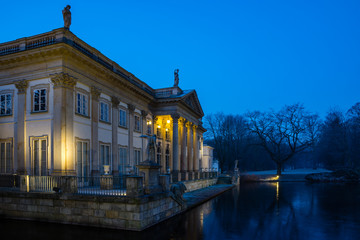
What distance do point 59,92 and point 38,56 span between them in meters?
2.62

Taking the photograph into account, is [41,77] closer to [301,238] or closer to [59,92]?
[59,92]

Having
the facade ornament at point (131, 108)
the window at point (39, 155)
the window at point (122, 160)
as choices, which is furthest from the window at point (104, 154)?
the facade ornament at point (131, 108)

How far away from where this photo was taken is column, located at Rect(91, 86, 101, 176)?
18.0 m

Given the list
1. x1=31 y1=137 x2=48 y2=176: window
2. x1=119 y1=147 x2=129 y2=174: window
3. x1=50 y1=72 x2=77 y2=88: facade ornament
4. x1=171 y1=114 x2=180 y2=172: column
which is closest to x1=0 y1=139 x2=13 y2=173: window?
x1=31 y1=137 x2=48 y2=176: window

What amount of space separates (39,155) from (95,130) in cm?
368

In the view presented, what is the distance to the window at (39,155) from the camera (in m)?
16.0

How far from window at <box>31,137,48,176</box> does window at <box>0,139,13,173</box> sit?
1.94m

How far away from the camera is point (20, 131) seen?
16.6 m

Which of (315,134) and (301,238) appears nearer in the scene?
(301,238)

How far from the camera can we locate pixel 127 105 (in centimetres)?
2316

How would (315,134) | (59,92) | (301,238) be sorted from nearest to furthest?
(301,238), (59,92), (315,134)

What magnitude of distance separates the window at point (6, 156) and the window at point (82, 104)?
463 cm

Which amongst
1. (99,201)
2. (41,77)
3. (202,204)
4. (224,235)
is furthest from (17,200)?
(202,204)

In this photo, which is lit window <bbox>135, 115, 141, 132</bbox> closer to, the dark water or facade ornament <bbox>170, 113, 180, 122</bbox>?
facade ornament <bbox>170, 113, 180, 122</bbox>
